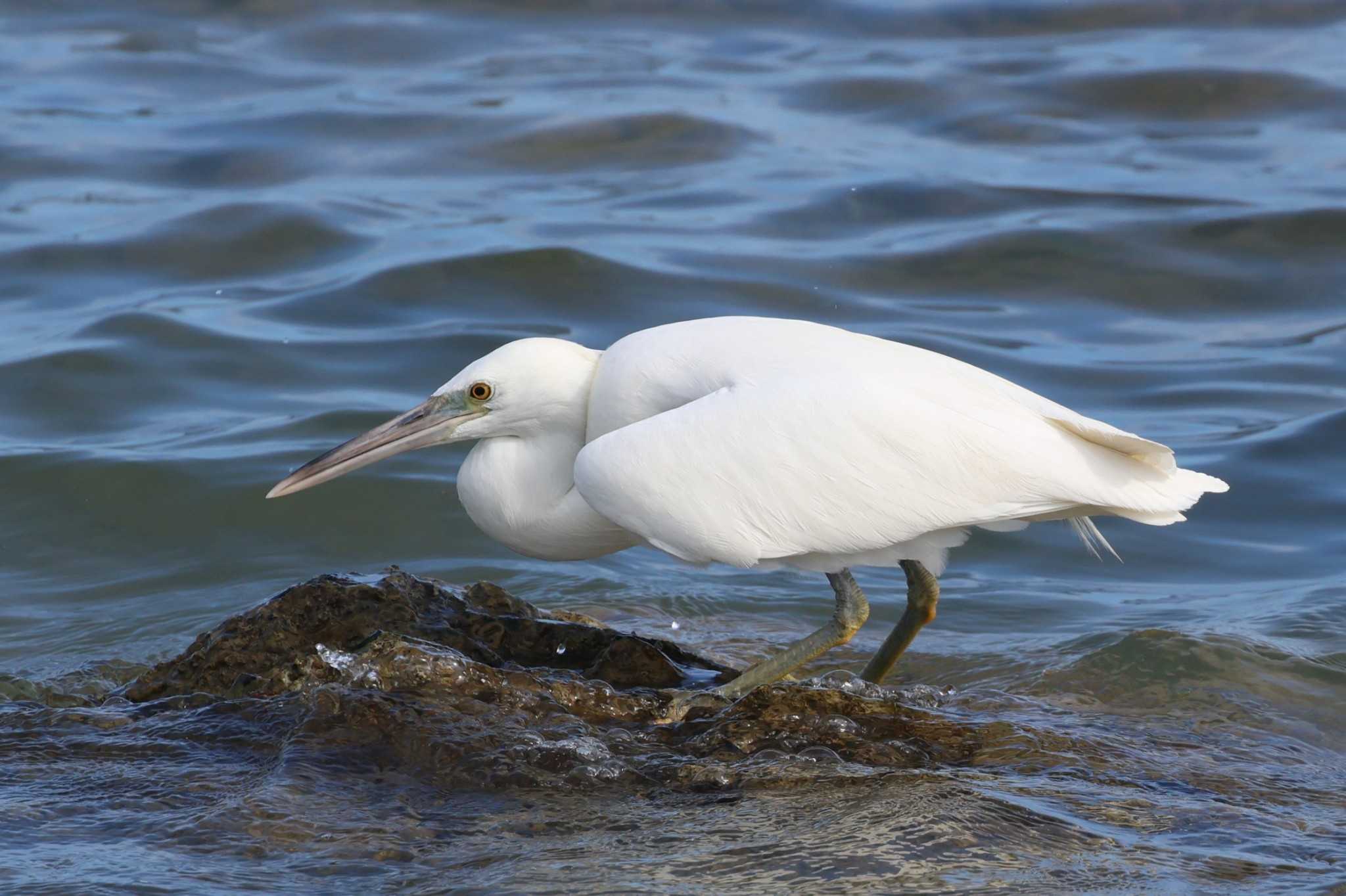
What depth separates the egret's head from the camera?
5.42 metres

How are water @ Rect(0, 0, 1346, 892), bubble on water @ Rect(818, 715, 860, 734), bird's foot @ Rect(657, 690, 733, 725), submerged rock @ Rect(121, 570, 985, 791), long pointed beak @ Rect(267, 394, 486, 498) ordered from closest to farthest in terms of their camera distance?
water @ Rect(0, 0, 1346, 892) < submerged rock @ Rect(121, 570, 985, 791) < bubble on water @ Rect(818, 715, 860, 734) < bird's foot @ Rect(657, 690, 733, 725) < long pointed beak @ Rect(267, 394, 486, 498)

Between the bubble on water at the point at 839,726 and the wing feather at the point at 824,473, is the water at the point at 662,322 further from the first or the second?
the wing feather at the point at 824,473

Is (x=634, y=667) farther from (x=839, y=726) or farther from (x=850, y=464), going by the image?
(x=850, y=464)

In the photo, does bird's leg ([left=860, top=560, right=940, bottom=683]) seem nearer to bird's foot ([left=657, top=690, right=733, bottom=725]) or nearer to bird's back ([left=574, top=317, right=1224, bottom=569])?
bird's back ([left=574, top=317, right=1224, bottom=569])

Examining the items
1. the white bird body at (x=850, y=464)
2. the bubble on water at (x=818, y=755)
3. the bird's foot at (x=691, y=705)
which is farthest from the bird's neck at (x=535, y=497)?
the bubble on water at (x=818, y=755)

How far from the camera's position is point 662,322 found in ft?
34.4

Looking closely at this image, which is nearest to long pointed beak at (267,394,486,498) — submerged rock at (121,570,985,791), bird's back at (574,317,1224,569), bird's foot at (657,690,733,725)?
submerged rock at (121,570,985,791)

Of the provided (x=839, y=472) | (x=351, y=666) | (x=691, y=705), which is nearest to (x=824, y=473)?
(x=839, y=472)

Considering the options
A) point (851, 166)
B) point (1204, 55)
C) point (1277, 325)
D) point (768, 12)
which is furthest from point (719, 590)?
point (768, 12)

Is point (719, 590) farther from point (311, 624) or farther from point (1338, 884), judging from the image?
point (1338, 884)

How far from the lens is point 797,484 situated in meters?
4.95

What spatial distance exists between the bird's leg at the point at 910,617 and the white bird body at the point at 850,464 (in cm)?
41

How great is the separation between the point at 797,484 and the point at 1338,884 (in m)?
1.81

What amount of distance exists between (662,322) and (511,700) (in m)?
5.87
